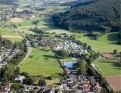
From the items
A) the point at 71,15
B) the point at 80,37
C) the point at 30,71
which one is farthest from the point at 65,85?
the point at 71,15

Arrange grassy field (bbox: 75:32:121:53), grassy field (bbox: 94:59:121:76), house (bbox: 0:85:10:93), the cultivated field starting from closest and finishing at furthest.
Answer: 1. house (bbox: 0:85:10:93)
2. the cultivated field
3. grassy field (bbox: 94:59:121:76)
4. grassy field (bbox: 75:32:121:53)

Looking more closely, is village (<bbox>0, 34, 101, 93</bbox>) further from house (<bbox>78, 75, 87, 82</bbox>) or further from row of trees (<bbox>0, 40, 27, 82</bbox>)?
row of trees (<bbox>0, 40, 27, 82</bbox>)

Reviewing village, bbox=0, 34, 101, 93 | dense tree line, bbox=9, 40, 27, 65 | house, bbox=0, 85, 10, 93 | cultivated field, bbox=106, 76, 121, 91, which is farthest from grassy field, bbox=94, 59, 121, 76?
house, bbox=0, 85, 10, 93

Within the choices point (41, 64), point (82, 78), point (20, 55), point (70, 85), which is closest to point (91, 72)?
point (82, 78)

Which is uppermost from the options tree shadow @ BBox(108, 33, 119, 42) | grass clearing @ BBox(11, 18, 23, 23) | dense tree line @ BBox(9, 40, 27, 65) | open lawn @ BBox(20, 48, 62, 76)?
grass clearing @ BBox(11, 18, 23, 23)

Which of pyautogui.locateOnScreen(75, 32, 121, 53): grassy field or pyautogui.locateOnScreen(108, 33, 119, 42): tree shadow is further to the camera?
pyautogui.locateOnScreen(108, 33, 119, 42): tree shadow

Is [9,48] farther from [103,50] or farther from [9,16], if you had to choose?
[9,16]

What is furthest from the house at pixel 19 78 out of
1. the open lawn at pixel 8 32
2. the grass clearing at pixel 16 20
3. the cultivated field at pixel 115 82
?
the grass clearing at pixel 16 20

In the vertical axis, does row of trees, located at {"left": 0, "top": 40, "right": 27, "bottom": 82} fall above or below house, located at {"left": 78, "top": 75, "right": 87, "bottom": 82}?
above
